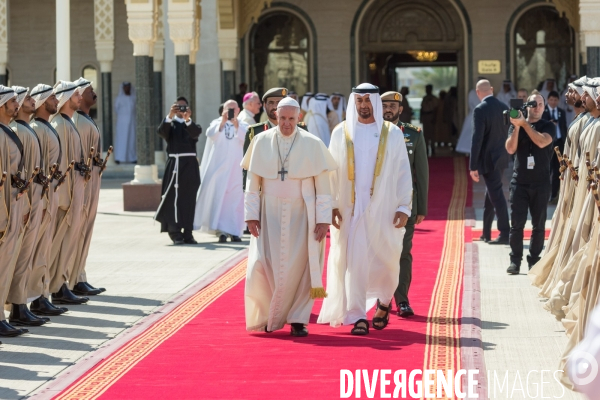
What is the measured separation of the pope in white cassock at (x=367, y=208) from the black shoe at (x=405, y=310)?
42 centimetres

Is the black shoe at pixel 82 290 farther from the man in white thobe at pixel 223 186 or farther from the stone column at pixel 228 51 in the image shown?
the stone column at pixel 228 51

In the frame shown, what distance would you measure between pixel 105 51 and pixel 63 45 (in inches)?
331

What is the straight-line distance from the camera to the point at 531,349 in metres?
6.39

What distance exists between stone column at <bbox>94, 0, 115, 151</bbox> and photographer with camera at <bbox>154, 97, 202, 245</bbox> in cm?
950

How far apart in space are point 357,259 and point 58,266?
2.51m

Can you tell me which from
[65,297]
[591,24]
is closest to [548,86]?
[591,24]

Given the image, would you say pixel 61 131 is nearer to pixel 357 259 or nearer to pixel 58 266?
pixel 58 266

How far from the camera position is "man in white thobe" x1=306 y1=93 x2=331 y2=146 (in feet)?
56.7

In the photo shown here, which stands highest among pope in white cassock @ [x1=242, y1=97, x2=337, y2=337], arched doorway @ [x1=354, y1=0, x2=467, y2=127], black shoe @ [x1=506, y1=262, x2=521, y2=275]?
arched doorway @ [x1=354, y1=0, x2=467, y2=127]

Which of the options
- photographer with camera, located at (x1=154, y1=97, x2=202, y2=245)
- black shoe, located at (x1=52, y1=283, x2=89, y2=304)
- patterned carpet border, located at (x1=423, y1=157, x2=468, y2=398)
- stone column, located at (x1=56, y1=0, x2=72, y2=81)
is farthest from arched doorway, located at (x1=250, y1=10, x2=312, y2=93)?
black shoe, located at (x1=52, y1=283, x2=89, y2=304)

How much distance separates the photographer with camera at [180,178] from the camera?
11891mm

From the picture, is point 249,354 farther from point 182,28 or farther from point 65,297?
point 182,28

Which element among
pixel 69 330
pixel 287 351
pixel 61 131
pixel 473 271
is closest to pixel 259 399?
pixel 287 351

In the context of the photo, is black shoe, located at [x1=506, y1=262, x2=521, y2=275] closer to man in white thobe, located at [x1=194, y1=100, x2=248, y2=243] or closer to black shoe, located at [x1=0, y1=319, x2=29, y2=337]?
man in white thobe, located at [x1=194, y1=100, x2=248, y2=243]
